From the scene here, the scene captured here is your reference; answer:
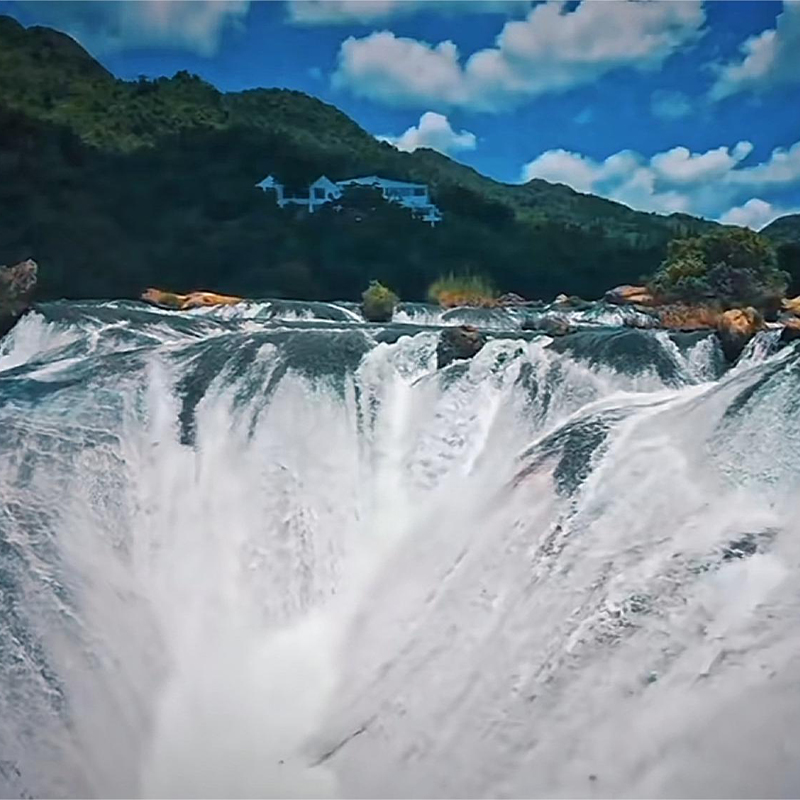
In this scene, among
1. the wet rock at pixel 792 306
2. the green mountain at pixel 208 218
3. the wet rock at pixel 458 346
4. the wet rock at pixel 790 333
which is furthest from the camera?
the green mountain at pixel 208 218

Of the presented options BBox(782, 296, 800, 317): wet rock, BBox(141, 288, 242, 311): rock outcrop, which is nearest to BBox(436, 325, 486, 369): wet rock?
BBox(782, 296, 800, 317): wet rock

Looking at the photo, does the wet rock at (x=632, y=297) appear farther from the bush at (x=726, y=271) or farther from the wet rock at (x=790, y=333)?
the wet rock at (x=790, y=333)

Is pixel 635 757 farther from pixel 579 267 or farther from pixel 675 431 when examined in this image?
pixel 579 267

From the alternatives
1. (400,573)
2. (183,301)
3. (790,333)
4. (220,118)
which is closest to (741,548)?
(400,573)

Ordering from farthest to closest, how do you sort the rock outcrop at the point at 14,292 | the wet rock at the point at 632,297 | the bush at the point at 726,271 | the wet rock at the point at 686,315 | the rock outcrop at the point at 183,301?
the rock outcrop at the point at 183,301 < the wet rock at the point at 632,297 < the bush at the point at 726,271 < the wet rock at the point at 686,315 < the rock outcrop at the point at 14,292

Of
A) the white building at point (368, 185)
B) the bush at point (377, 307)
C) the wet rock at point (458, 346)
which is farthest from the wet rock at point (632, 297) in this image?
the white building at point (368, 185)
